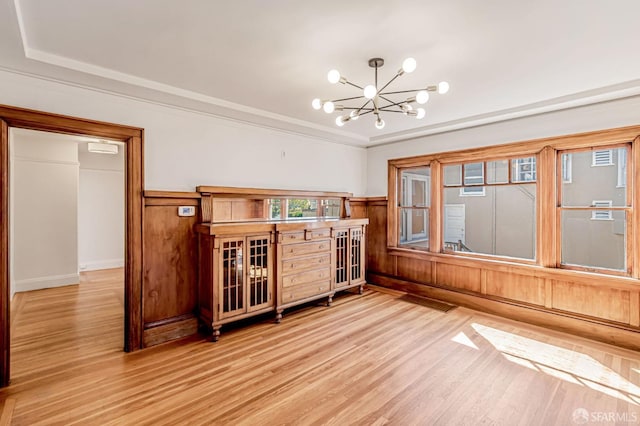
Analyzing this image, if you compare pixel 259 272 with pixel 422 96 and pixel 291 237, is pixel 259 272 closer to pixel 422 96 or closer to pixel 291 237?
pixel 291 237

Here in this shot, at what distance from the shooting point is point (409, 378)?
2.52 m

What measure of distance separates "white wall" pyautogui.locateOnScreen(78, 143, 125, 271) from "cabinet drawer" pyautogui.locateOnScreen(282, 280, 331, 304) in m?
5.04

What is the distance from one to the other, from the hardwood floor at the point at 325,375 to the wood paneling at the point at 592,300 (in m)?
0.33

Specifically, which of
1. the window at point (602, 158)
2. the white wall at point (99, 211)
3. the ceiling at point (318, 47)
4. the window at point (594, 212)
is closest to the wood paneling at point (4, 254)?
the ceiling at point (318, 47)

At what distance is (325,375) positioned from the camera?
2.56m

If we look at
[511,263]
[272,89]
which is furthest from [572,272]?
[272,89]

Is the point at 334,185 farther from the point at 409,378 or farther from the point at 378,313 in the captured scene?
the point at 409,378

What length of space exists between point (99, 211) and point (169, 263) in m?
4.61

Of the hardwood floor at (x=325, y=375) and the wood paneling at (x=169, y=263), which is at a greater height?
the wood paneling at (x=169, y=263)

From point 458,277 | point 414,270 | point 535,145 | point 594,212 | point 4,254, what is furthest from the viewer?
point 414,270

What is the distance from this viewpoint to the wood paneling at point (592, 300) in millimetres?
3143

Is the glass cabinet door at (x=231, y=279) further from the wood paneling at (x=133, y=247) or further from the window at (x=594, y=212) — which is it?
the window at (x=594, y=212)

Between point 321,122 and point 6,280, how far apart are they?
11.8ft

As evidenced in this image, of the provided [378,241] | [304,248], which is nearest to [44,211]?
[304,248]
